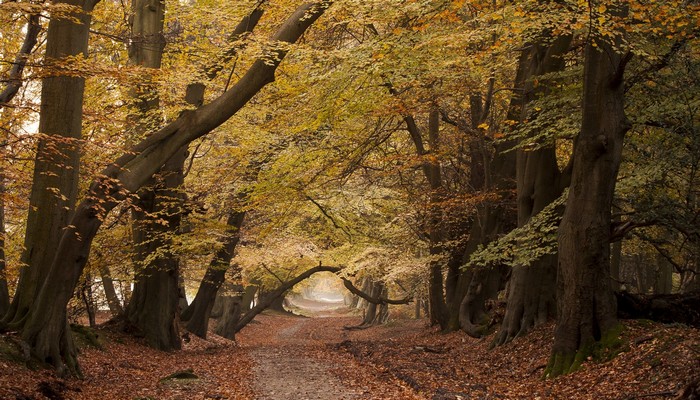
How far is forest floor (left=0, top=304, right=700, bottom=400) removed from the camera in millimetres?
8734

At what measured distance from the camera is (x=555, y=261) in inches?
564

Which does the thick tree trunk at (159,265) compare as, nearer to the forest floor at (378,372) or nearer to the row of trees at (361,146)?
the row of trees at (361,146)

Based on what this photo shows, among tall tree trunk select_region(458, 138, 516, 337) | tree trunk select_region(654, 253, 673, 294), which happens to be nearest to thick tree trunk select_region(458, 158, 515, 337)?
tall tree trunk select_region(458, 138, 516, 337)

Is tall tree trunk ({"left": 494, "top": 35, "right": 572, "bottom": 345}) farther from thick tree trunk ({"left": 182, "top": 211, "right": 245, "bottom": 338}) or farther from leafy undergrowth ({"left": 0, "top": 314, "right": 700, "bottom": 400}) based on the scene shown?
thick tree trunk ({"left": 182, "top": 211, "right": 245, "bottom": 338})

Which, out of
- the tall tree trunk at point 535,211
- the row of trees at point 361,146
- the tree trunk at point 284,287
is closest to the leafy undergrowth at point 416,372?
the tall tree trunk at point 535,211

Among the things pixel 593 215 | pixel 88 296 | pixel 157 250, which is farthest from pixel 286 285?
pixel 593 215

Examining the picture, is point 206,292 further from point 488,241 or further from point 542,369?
point 542,369

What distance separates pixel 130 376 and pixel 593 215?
349 inches

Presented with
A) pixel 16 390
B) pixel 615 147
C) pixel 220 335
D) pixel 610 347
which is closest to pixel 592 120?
pixel 615 147

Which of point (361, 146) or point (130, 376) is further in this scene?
point (361, 146)

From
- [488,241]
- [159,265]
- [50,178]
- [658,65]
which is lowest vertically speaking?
[159,265]

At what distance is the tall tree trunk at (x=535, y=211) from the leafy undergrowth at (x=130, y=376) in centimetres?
610

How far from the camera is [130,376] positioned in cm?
1212

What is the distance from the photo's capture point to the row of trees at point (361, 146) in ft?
33.8
